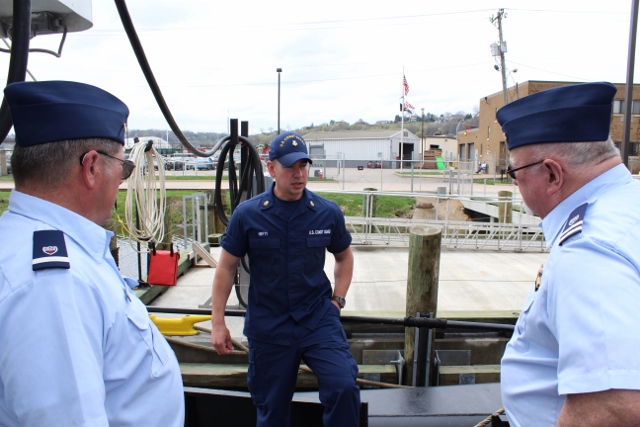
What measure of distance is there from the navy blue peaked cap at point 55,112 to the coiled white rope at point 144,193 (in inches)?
131

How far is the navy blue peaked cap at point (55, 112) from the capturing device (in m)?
1.10

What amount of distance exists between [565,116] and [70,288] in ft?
4.51

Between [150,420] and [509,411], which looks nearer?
[150,420]

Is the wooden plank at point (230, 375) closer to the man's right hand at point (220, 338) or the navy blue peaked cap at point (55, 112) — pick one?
the man's right hand at point (220, 338)

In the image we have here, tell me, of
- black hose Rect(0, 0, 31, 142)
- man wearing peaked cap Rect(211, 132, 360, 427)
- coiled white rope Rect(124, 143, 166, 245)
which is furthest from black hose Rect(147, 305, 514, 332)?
black hose Rect(0, 0, 31, 142)

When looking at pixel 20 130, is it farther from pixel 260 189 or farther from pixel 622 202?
pixel 260 189

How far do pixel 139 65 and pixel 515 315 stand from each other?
4188 mm

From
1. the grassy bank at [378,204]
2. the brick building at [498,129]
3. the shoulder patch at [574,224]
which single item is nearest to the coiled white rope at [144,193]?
the shoulder patch at [574,224]

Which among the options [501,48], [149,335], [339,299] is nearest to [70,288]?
[149,335]

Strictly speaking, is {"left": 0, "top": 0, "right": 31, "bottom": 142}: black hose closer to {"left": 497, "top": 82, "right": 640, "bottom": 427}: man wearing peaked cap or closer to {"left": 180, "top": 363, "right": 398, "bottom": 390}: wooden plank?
{"left": 497, "top": 82, "right": 640, "bottom": 427}: man wearing peaked cap

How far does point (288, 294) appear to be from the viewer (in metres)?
2.58

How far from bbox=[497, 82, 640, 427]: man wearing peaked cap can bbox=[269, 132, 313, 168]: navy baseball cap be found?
1.33m

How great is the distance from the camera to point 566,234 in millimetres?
1157

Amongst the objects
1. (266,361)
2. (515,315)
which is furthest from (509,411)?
(515,315)
